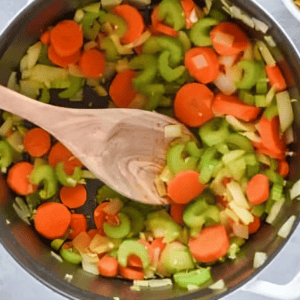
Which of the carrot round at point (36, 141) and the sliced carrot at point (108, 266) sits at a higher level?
the carrot round at point (36, 141)

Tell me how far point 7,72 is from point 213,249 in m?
0.77

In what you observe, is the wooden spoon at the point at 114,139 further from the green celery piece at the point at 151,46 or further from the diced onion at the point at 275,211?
the diced onion at the point at 275,211

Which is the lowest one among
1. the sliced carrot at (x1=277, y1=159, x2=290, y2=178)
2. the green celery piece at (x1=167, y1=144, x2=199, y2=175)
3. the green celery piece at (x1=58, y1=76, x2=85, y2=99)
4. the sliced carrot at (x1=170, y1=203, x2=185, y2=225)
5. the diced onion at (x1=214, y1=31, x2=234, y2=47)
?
the sliced carrot at (x1=170, y1=203, x2=185, y2=225)

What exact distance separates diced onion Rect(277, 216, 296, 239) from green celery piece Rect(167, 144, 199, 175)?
0.30 m

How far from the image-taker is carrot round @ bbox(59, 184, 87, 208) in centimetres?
162

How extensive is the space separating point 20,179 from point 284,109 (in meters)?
0.79

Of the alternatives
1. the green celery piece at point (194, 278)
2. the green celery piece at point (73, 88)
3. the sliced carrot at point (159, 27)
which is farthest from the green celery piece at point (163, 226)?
the sliced carrot at point (159, 27)

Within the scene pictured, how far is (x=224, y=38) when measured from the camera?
1.48 m

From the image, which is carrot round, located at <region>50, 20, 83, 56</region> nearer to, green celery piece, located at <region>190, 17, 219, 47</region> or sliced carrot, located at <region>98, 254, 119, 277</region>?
green celery piece, located at <region>190, 17, 219, 47</region>

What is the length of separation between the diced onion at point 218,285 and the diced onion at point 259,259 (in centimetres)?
10

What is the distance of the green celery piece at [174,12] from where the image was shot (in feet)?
4.90

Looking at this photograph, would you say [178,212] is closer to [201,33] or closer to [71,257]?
[71,257]

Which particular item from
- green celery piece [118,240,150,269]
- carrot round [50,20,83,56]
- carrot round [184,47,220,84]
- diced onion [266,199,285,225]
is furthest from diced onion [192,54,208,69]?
green celery piece [118,240,150,269]

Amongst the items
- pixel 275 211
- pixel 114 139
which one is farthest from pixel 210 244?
pixel 114 139
